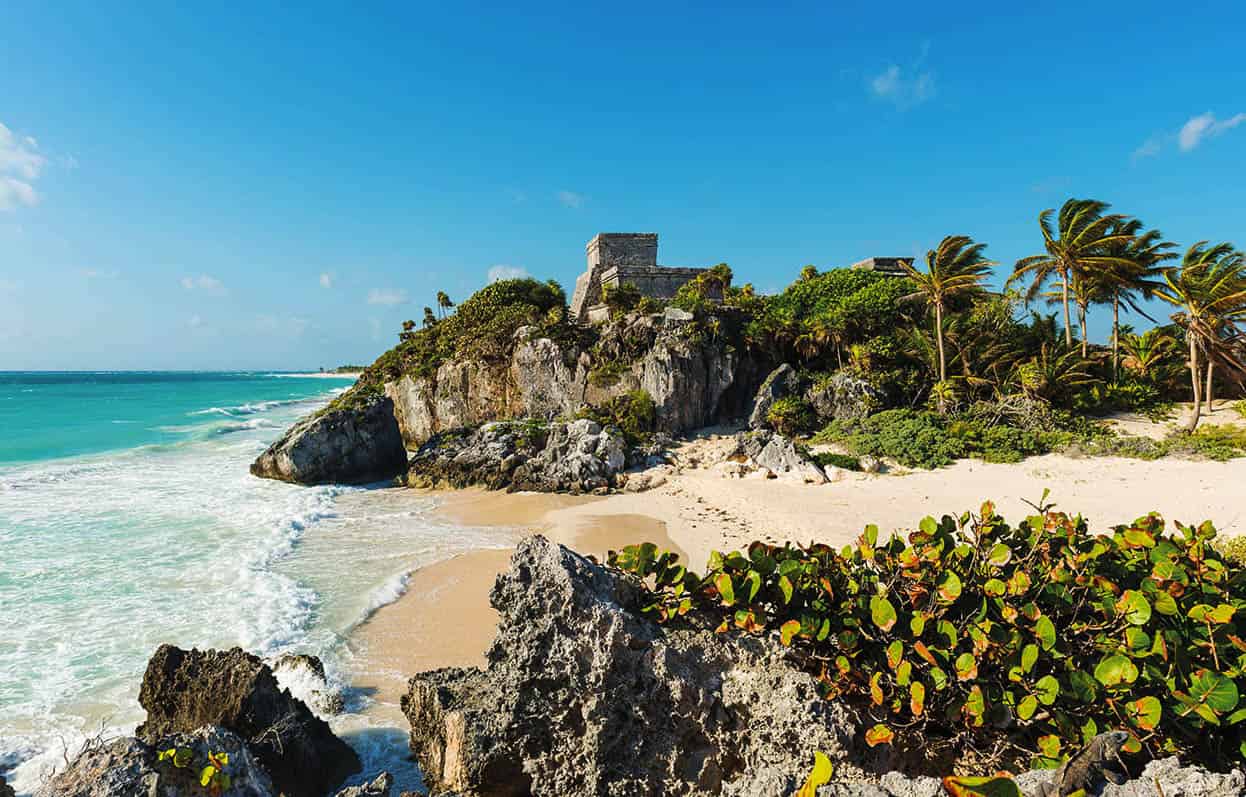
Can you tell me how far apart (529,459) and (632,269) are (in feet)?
47.7

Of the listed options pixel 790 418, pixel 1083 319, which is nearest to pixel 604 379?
pixel 790 418

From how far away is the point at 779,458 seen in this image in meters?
15.3

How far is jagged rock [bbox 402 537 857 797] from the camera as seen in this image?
9.68ft

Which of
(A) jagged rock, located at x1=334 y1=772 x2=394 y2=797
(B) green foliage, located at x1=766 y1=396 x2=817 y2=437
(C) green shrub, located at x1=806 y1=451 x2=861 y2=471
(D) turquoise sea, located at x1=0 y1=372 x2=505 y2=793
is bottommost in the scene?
(D) turquoise sea, located at x1=0 y1=372 x2=505 y2=793

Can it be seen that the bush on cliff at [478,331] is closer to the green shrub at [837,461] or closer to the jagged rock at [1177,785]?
the green shrub at [837,461]

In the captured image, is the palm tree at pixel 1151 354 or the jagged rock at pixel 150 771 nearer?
the jagged rock at pixel 150 771

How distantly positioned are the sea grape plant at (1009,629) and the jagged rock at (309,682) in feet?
13.5

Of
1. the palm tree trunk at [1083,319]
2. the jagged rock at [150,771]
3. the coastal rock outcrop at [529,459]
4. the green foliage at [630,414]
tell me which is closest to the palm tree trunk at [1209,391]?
the palm tree trunk at [1083,319]

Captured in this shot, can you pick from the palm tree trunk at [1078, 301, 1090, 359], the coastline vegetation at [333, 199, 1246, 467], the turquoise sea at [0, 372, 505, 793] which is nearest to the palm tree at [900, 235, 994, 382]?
the coastline vegetation at [333, 199, 1246, 467]

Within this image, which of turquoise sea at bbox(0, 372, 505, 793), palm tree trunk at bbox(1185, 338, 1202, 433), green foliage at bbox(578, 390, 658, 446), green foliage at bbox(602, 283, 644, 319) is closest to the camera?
turquoise sea at bbox(0, 372, 505, 793)

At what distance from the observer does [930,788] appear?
2.08m

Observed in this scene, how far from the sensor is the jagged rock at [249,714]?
13.5 ft

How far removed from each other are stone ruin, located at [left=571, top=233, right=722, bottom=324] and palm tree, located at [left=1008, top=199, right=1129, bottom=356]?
48.3ft

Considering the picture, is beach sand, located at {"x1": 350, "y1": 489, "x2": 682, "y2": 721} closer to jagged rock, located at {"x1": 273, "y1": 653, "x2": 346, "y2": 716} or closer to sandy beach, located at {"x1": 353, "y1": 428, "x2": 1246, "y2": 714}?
sandy beach, located at {"x1": 353, "y1": 428, "x2": 1246, "y2": 714}
